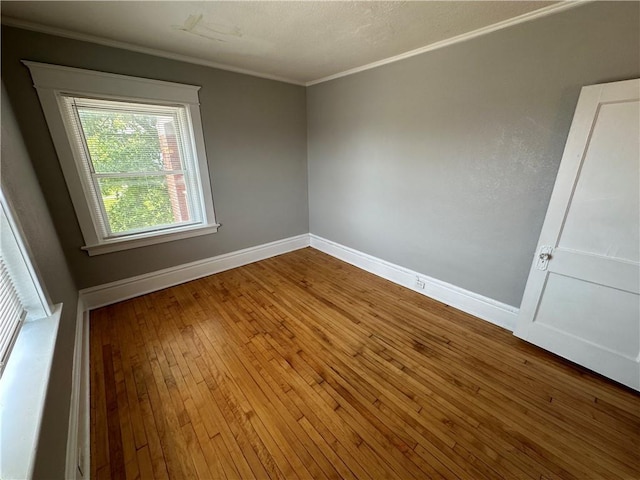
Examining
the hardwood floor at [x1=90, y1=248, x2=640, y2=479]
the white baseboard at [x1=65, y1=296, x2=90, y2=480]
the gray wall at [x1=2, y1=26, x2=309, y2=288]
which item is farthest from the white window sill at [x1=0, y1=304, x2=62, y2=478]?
the gray wall at [x1=2, y1=26, x2=309, y2=288]

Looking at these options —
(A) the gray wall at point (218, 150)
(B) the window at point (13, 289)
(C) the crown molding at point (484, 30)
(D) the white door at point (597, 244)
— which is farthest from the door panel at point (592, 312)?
(B) the window at point (13, 289)

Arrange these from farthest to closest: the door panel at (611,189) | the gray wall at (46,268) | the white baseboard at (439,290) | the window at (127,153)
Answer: the white baseboard at (439,290), the window at (127,153), the door panel at (611,189), the gray wall at (46,268)

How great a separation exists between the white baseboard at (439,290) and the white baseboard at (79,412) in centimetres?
285

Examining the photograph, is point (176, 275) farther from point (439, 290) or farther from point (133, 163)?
point (439, 290)

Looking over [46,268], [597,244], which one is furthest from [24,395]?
[597,244]

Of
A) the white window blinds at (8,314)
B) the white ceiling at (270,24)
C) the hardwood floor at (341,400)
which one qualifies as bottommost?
the hardwood floor at (341,400)

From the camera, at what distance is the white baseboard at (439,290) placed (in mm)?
2303

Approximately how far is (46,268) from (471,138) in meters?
3.29

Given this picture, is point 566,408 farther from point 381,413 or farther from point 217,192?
point 217,192

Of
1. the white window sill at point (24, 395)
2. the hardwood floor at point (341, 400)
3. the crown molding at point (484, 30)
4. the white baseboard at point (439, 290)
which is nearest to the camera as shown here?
the white window sill at point (24, 395)

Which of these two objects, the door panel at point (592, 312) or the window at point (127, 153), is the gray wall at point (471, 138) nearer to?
the door panel at point (592, 312)

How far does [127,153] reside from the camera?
2.50 m

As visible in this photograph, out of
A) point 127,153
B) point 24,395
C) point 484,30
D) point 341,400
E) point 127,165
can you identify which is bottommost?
point 341,400

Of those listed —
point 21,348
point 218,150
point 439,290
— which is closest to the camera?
point 21,348
